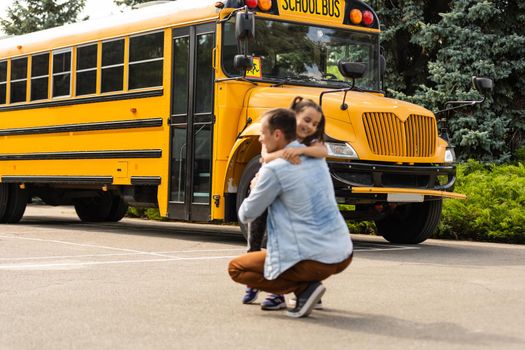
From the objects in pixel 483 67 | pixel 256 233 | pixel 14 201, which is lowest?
pixel 256 233

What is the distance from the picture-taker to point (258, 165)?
34.8 ft

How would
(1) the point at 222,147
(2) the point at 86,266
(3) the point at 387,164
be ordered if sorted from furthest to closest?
1. (1) the point at 222,147
2. (3) the point at 387,164
3. (2) the point at 86,266

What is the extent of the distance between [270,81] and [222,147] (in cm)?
91

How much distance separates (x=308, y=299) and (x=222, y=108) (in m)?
5.65

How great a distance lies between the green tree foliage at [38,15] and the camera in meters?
29.5

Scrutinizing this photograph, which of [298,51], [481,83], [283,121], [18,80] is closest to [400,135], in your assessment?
[481,83]

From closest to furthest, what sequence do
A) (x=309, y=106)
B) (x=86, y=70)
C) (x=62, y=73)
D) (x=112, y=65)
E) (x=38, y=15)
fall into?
(x=309, y=106) → (x=112, y=65) → (x=86, y=70) → (x=62, y=73) → (x=38, y=15)

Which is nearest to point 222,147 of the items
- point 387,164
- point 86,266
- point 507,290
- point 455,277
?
point 387,164

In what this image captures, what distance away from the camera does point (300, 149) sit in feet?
19.3

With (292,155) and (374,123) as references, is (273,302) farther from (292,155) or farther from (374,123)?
(374,123)

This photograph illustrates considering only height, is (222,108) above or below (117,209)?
above

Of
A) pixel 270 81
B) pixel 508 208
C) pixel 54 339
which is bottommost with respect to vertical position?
pixel 54 339

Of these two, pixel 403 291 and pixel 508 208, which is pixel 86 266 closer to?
pixel 403 291

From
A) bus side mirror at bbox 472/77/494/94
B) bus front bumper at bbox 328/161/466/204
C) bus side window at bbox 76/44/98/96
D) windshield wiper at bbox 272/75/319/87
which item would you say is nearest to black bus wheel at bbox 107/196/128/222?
bus side window at bbox 76/44/98/96
